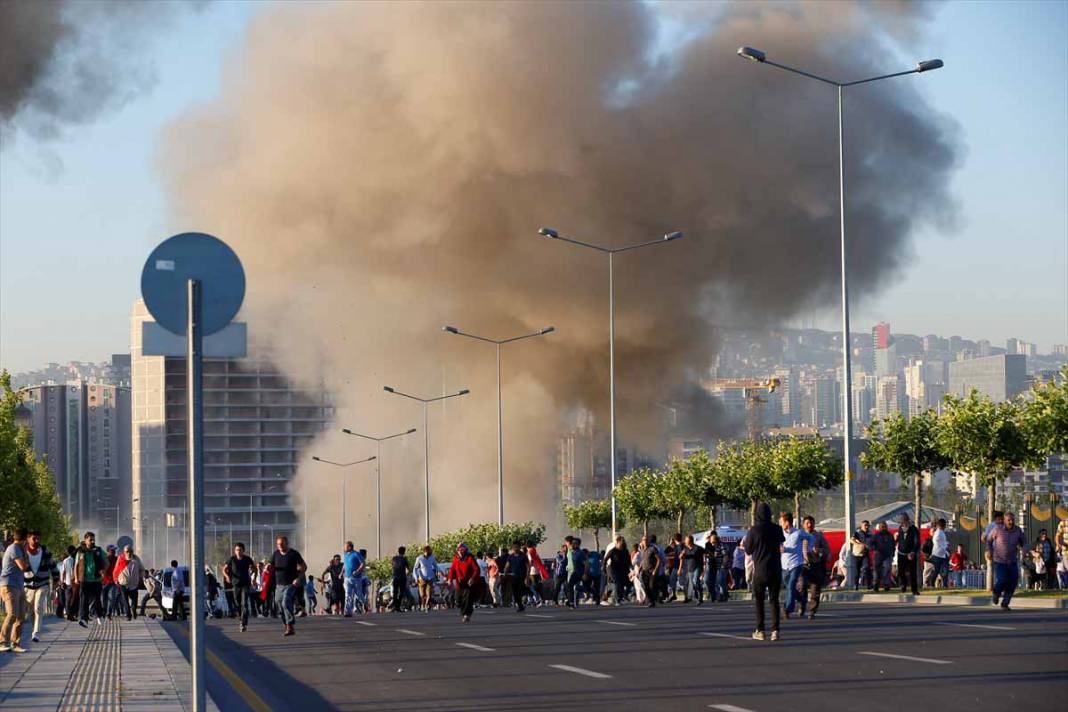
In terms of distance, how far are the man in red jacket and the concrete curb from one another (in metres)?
6.96

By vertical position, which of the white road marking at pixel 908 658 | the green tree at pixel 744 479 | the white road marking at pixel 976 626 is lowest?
the white road marking at pixel 976 626

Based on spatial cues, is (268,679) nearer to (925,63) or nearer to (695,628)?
(695,628)

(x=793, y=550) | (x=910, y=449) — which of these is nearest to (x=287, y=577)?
(x=793, y=550)

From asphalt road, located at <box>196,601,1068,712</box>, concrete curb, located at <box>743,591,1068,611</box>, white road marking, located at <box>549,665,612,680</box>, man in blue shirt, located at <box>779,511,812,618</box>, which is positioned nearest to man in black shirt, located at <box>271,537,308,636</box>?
asphalt road, located at <box>196,601,1068,712</box>

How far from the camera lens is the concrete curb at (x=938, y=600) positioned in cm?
2222

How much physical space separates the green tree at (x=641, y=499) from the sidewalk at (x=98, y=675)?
1436 inches

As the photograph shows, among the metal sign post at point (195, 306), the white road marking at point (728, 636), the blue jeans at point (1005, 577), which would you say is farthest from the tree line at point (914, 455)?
the metal sign post at point (195, 306)

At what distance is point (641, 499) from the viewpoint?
56.0m

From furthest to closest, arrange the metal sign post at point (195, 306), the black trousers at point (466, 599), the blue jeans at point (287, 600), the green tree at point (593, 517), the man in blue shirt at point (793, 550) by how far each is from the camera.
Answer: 1. the green tree at point (593, 517)
2. the black trousers at point (466, 599)
3. the blue jeans at point (287, 600)
4. the man in blue shirt at point (793, 550)
5. the metal sign post at point (195, 306)

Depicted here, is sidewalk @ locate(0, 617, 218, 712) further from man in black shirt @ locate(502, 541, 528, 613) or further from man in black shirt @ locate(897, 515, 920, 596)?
man in black shirt @ locate(897, 515, 920, 596)

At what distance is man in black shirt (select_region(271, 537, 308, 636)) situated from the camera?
20750 millimetres

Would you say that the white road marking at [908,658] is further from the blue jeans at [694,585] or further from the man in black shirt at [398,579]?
the man in black shirt at [398,579]

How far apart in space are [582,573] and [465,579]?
6.30 metres

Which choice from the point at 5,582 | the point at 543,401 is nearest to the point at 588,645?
the point at 5,582
